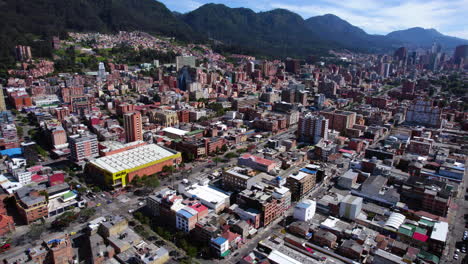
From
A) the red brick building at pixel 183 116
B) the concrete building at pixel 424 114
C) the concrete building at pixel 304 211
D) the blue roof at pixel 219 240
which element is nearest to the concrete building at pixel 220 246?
the blue roof at pixel 219 240

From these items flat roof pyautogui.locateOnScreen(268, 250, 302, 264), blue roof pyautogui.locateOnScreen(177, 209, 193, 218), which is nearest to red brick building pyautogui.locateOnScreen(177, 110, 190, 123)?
blue roof pyautogui.locateOnScreen(177, 209, 193, 218)

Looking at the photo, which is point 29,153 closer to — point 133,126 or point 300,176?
point 133,126

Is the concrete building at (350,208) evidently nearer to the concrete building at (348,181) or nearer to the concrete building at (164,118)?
the concrete building at (348,181)

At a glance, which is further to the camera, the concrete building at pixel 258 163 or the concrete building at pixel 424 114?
the concrete building at pixel 424 114

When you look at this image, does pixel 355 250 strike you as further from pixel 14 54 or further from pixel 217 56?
pixel 217 56

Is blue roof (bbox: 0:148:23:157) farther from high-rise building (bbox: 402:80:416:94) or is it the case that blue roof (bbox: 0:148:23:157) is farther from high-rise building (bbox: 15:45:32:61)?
high-rise building (bbox: 402:80:416:94)

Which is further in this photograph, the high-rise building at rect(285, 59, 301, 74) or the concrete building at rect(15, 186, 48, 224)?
the high-rise building at rect(285, 59, 301, 74)
